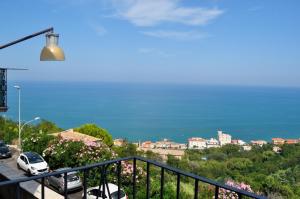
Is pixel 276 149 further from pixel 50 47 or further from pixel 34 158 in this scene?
pixel 50 47

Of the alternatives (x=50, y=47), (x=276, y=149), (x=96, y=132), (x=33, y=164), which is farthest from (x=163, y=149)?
(x=50, y=47)

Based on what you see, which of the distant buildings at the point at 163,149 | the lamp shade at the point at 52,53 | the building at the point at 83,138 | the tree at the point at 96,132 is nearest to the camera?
the lamp shade at the point at 52,53

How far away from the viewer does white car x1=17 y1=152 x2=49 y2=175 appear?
476 inches

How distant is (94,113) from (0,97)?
325ft

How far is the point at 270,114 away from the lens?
421ft

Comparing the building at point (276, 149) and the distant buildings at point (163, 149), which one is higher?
the building at point (276, 149)

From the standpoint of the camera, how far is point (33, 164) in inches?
480

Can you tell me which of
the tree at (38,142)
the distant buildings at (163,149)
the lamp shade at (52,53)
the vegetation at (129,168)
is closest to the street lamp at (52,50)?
the lamp shade at (52,53)

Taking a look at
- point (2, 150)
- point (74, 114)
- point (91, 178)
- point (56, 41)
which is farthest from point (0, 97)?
point (74, 114)

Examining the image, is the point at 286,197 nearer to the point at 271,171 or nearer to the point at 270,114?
the point at 271,171

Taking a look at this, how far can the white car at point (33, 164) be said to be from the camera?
1209 cm

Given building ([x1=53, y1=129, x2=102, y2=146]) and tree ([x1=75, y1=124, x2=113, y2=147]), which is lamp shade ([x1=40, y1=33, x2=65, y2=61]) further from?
tree ([x1=75, y1=124, x2=113, y2=147])

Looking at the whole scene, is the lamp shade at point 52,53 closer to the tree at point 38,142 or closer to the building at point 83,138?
the building at point 83,138

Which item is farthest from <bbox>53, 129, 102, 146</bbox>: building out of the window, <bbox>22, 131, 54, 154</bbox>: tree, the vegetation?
the window
